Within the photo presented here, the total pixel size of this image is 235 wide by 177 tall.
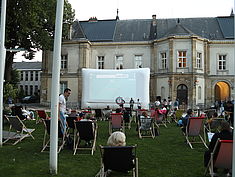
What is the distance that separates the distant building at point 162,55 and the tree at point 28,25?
477cm

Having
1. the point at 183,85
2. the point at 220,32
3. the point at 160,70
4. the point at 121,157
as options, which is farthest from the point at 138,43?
the point at 121,157

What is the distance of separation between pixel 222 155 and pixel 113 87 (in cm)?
1644

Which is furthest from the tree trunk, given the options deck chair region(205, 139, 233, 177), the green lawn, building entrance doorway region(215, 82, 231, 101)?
building entrance doorway region(215, 82, 231, 101)

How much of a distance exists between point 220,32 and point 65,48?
60.8 ft

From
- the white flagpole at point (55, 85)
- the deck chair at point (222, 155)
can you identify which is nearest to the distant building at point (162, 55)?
the deck chair at point (222, 155)

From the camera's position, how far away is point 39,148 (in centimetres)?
712

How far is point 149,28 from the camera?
31344mm

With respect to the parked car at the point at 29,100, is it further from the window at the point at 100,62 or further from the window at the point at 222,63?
the window at the point at 222,63

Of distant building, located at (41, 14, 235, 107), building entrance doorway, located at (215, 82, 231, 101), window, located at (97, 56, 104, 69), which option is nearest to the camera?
distant building, located at (41, 14, 235, 107)

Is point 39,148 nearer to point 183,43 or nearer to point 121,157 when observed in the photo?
point 121,157

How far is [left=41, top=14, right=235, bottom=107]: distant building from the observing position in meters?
26.0

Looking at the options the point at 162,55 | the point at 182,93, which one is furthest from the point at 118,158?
the point at 162,55

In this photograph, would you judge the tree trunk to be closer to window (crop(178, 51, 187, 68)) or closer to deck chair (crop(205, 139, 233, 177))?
window (crop(178, 51, 187, 68))

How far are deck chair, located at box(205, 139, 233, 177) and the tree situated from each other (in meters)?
18.9
